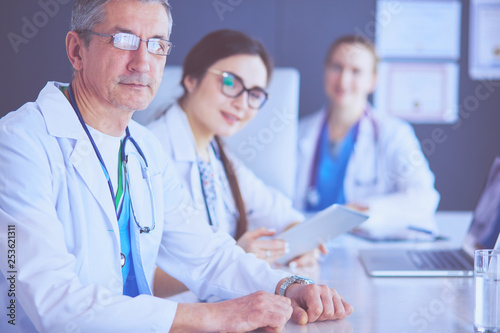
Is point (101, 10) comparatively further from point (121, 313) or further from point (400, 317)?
point (400, 317)

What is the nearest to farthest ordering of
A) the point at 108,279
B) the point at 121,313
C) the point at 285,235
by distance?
the point at 121,313 → the point at 108,279 → the point at 285,235

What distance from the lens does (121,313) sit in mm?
923

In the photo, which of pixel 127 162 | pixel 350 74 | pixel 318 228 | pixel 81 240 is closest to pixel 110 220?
pixel 81 240

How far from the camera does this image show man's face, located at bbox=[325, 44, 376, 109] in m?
3.54

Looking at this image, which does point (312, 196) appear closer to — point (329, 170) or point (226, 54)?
point (329, 170)

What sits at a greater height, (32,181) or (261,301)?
(32,181)

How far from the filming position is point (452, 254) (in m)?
1.73

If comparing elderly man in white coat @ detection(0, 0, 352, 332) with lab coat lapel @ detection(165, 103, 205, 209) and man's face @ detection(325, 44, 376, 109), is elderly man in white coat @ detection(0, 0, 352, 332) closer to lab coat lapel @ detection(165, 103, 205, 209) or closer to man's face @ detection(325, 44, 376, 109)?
lab coat lapel @ detection(165, 103, 205, 209)

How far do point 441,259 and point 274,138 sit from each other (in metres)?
A: 0.82

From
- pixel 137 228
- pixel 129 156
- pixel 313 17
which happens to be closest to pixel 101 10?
pixel 129 156

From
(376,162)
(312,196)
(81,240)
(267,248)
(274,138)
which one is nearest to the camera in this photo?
(81,240)

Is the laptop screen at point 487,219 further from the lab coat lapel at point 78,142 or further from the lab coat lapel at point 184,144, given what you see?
the lab coat lapel at point 78,142

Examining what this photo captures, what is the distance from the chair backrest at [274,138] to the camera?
2.14 meters

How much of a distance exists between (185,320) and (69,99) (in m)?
0.58
